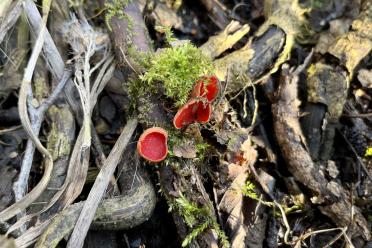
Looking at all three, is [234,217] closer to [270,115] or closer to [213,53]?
[270,115]

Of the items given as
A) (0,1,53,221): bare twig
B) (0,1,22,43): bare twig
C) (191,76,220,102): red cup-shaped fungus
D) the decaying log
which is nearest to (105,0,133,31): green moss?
(0,1,53,221): bare twig

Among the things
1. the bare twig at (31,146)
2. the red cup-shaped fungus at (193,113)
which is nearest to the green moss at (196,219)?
the red cup-shaped fungus at (193,113)

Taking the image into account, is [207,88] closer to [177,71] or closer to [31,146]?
[177,71]

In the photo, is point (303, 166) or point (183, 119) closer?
point (183, 119)

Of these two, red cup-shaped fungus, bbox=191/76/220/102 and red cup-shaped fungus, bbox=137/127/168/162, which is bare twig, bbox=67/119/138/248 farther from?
red cup-shaped fungus, bbox=191/76/220/102

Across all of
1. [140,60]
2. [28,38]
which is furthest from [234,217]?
[28,38]

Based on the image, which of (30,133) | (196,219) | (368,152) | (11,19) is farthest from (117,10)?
(368,152)
